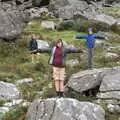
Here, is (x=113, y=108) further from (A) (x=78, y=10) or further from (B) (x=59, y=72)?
(A) (x=78, y=10)

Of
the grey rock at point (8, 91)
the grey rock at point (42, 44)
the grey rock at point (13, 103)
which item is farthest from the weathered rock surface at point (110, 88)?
the grey rock at point (42, 44)

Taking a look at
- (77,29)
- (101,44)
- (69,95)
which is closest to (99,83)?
(69,95)

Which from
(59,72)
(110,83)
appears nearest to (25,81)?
(59,72)

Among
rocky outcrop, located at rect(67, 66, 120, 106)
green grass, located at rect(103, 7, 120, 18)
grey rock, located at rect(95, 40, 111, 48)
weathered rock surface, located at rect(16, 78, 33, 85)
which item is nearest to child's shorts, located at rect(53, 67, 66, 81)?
rocky outcrop, located at rect(67, 66, 120, 106)

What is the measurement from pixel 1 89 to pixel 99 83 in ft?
12.7

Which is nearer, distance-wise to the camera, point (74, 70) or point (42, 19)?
point (74, 70)

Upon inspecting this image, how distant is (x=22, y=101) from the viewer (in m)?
15.1

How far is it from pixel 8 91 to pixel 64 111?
5126 mm

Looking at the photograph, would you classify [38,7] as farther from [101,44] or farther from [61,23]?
[101,44]

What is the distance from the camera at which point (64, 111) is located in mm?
12227

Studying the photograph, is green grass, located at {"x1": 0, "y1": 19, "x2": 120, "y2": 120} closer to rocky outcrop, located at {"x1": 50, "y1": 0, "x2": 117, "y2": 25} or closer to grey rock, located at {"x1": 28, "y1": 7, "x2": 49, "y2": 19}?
rocky outcrop, located at {"x1": 50, "y1": 0, "x2": 117, "y2": 25}

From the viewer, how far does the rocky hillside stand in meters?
12.8

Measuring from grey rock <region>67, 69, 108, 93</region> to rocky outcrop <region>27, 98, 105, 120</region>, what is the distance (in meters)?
2.58

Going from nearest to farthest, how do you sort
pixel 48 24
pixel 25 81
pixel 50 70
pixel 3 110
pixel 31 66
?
pixel 3 110 < pixel 25 81 < pixel 50 70 < pixel 31 66 < pixel 48 24
